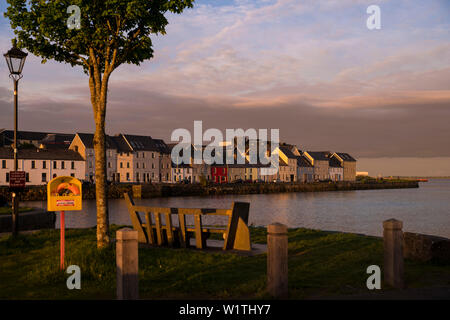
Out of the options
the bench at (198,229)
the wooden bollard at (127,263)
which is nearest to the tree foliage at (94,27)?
the bench at (198,229)

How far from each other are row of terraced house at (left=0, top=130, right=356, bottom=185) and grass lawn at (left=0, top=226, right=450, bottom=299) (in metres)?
87.4

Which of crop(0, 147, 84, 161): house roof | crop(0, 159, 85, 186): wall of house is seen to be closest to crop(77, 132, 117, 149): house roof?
crop(0, 147, 84, 161): house roof

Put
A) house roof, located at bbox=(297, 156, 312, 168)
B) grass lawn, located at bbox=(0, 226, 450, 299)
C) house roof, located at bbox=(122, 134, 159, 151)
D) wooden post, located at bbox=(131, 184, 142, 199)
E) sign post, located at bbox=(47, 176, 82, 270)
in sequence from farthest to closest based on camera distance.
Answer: house roof, located at bbox=(297, 156, 312, 168) → house roof, located at bbox=(122, 134, 159, 151) → wooden post, located at bbox=(131, 184, 142, 199) → sign post, located at bbox=(47, 176, 82, 270) → grass lawn, located at bbox=(0, 226, 450, 299)

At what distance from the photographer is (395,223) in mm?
8625

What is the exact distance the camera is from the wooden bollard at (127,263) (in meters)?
7.12

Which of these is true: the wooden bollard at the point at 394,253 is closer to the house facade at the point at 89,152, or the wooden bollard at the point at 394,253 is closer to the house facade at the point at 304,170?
the house facade at the point at 89,152

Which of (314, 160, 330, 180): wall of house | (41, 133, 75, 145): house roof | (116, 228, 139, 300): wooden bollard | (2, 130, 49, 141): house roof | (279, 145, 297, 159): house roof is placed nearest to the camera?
(116, 228, 139, 300): wooden bollard

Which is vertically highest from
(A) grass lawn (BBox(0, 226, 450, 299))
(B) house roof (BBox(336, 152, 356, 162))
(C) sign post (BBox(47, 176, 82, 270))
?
(B) house roof (BBox(336, 152, 356, 162))

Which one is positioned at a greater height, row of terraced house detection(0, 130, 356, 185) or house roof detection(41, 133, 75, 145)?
house roof detection(41, 133, 75, 145)

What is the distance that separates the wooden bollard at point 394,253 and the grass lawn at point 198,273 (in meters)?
0.51

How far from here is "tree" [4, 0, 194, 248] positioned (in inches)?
477

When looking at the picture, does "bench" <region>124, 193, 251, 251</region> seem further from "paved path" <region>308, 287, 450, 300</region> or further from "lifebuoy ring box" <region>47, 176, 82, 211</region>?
"paved path" <region>308, 287, 450, 300</region>
